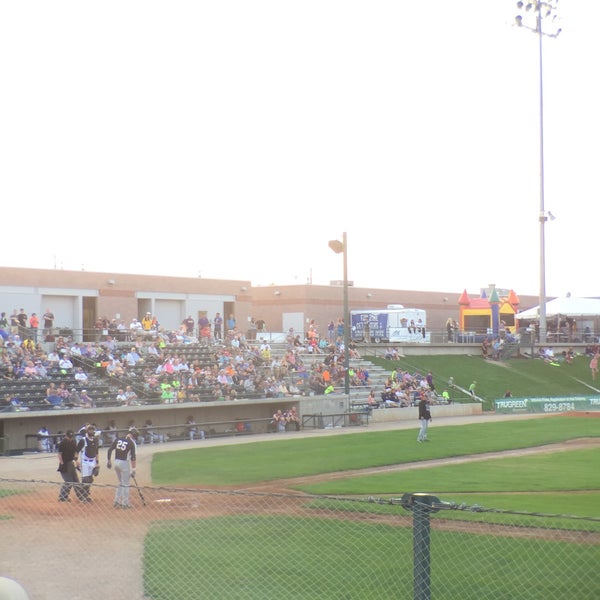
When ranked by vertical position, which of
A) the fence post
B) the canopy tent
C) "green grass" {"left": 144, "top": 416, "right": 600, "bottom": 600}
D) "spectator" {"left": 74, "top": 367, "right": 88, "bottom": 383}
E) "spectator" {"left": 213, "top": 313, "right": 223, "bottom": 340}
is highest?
the canopy tent

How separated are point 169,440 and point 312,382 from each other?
959 cm

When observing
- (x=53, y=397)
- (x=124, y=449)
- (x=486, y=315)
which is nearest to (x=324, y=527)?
(x=124, y=449)

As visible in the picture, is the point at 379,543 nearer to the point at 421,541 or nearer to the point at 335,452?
the point at 421,541

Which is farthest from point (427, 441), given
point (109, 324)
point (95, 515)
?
point (109, 324)

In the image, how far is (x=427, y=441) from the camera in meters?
30.5

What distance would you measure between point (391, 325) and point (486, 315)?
11.3m

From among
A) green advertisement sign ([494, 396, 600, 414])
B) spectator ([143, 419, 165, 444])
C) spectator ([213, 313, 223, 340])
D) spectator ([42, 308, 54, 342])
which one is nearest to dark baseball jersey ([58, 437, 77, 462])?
spectator ([143, 419, 165, 444])

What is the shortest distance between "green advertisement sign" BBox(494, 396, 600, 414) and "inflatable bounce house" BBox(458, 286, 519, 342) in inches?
560

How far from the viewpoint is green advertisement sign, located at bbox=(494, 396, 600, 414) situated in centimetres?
4706

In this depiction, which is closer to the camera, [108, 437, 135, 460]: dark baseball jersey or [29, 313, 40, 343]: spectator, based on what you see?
[108, 437, 135, 460]: dark baseball jersey

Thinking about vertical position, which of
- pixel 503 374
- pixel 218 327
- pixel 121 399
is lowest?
pixel 503 374

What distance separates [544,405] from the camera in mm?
47500

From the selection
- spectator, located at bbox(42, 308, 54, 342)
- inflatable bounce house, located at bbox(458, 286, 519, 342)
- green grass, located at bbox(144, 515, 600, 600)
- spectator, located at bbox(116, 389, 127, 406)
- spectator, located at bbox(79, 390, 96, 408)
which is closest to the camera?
green grass, located at bbox(144, 515, 600, 600)

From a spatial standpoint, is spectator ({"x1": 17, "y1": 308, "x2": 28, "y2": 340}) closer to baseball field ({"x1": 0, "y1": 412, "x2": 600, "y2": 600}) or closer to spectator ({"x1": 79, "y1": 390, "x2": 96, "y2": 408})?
spectator ({"x1": 79, "y1": 390, "x2": 96, "y2": 408})
